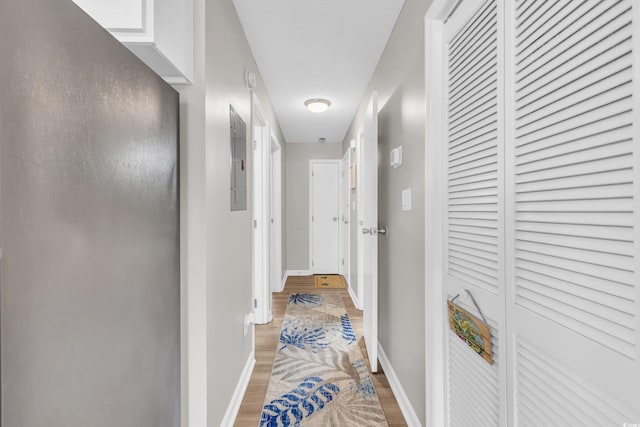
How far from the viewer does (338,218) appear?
5.92m

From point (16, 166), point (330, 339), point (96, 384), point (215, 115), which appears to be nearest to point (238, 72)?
point (215, 115)

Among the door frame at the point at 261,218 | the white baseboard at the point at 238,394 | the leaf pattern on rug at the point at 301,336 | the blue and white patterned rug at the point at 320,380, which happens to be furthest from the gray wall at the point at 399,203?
the door frame at the point at 261,218

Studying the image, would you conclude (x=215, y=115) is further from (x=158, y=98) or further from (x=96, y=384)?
(x=96, y=384)

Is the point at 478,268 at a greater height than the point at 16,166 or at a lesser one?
lesser

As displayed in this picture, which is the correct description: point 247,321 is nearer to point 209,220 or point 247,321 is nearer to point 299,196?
point 209,220

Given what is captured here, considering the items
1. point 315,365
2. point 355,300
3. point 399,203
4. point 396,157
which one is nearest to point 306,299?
point 355,300

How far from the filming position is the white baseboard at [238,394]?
1801mm

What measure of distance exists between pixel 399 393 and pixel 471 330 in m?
1.09

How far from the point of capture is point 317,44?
2418 millimetres

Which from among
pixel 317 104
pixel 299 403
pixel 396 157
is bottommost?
pixel 299 403

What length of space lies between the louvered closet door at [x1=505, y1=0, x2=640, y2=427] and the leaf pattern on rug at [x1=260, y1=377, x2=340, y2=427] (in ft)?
4.32

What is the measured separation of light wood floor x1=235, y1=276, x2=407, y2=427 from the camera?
6.33 ft

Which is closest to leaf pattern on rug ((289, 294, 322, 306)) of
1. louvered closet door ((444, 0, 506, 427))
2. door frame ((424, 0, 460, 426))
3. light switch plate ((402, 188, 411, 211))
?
light switch plate ((402, 188, 411, 211))

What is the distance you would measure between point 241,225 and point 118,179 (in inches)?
49.8
